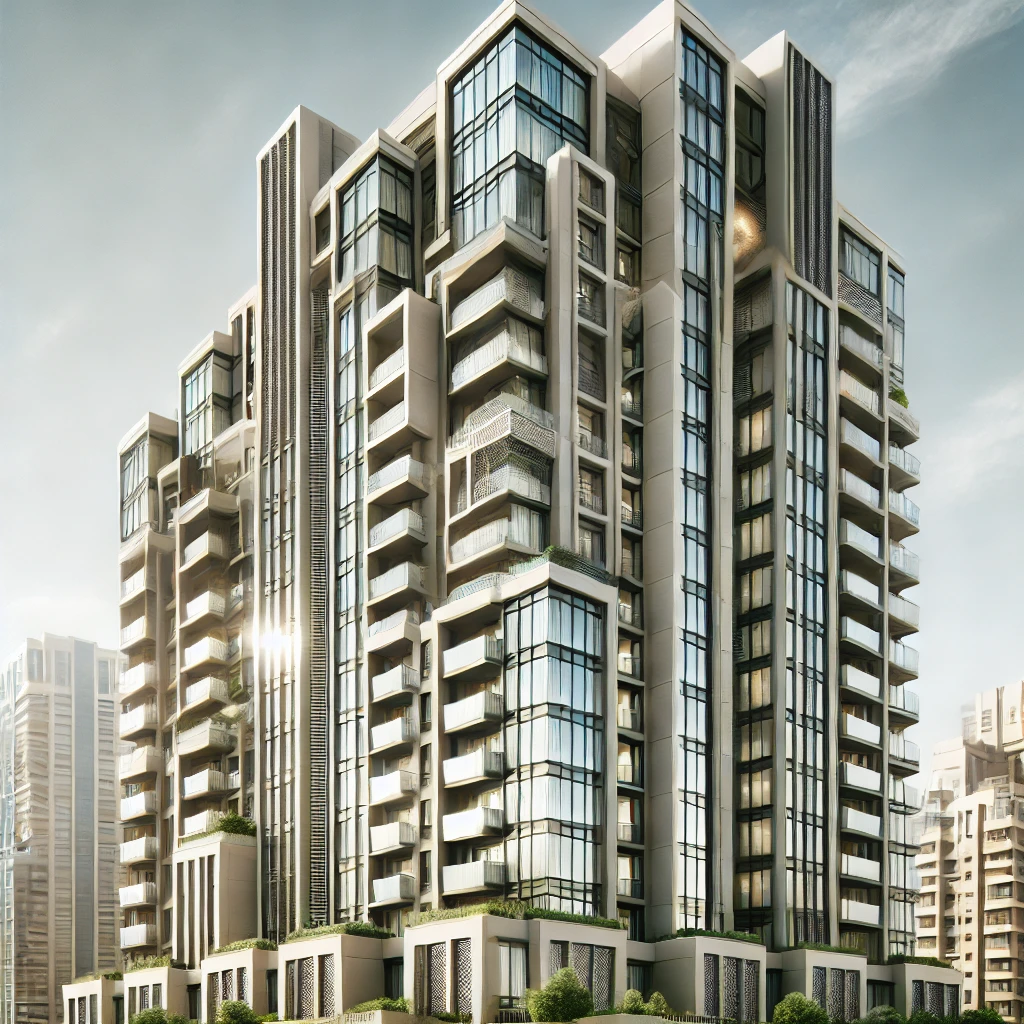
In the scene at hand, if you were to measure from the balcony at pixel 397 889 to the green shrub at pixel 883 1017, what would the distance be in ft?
75.1

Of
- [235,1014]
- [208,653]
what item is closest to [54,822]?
[208,653]

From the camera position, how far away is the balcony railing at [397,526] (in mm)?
68688

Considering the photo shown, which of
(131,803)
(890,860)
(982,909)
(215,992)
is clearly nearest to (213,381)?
(131,803)

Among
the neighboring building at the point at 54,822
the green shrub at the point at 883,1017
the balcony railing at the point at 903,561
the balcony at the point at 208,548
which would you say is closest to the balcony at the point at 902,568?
the balcony railing at the point at 903,561

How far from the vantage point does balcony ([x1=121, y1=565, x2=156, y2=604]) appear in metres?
95.8

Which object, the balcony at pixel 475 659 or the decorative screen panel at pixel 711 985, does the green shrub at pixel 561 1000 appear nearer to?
the decorative screen panel at pixel 711 985

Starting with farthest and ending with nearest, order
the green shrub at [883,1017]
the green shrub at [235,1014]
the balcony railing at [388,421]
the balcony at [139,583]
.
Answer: the balcony at [139,583] → the balcony railing at [388,421] → the green shrub at [883,1017] → the green shrub at [235,1014]

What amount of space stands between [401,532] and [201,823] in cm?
2515

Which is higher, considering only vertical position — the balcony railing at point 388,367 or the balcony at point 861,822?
the balcony railing at point 388,367

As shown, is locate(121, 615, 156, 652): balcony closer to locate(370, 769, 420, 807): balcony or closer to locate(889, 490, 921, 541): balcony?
locate(370, 769, 420, 807): balcony

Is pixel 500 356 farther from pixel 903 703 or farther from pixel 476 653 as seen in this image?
pixel 903 703

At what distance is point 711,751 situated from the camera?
67.4m

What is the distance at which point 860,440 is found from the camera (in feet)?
267

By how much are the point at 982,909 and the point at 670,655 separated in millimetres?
69405
